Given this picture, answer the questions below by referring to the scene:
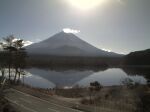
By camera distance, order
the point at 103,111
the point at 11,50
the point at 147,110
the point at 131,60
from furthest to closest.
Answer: the point at 131,60 < the point at 11,50 < the point at 147,110 < the point at 103,111

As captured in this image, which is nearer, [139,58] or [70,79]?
[70,79]

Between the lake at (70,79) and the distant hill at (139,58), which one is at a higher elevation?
the distant hill at (139,58)

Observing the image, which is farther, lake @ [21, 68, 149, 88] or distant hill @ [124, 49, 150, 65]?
distant hill @ [124, 49, 150, 65]

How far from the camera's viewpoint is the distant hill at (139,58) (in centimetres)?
12850

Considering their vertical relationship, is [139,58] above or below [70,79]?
above

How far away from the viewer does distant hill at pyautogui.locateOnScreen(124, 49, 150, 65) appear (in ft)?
422

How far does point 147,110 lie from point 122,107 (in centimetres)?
247

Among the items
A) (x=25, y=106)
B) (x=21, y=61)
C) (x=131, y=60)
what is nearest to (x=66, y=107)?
(x=25, y=106)

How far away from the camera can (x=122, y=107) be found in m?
22.8

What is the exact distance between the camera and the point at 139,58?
134 metres

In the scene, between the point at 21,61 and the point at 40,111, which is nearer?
the point at 40,111

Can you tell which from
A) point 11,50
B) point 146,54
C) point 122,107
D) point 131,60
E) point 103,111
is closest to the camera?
point 103,111

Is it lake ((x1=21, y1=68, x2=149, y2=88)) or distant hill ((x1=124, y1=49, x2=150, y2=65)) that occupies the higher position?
distant hill ((x1=124, y1=49, x2=150, y2=65))

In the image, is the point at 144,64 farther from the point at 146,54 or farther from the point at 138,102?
the point at 138,102
